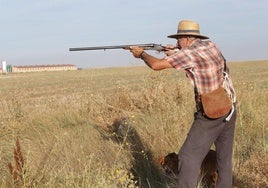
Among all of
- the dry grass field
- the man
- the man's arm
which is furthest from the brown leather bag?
the dry grass field

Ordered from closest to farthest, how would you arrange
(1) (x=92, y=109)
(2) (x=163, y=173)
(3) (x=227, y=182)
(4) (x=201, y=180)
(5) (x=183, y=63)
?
(5) (x=183, y=63), (3) (x=227, y=182), (4) (x=201, y=180), (2) (x=163, y=173), (1) (x=92, y=109)

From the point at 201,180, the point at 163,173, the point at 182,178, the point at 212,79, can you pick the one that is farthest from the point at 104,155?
the point at 212,79

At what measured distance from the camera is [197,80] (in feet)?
13.8

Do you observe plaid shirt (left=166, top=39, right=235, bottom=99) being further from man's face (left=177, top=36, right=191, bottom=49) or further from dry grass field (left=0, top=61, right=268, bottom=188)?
dry grass field (left=0, top=61, right=268, bottom=188)

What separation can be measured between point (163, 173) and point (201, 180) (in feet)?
2.67

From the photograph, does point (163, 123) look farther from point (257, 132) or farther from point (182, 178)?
point (182, 178)

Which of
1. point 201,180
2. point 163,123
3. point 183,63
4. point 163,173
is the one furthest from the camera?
point 163,123

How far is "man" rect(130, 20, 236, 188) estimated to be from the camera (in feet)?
13.6

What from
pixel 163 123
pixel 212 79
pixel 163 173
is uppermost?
pixel 212 79

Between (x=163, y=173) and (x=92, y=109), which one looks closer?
(x=163, y=173)

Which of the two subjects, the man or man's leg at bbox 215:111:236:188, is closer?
the man

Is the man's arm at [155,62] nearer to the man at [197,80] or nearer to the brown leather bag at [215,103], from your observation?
the man at [197,80]

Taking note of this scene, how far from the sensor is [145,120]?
694 centimetres

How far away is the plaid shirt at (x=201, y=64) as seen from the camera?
410cm
